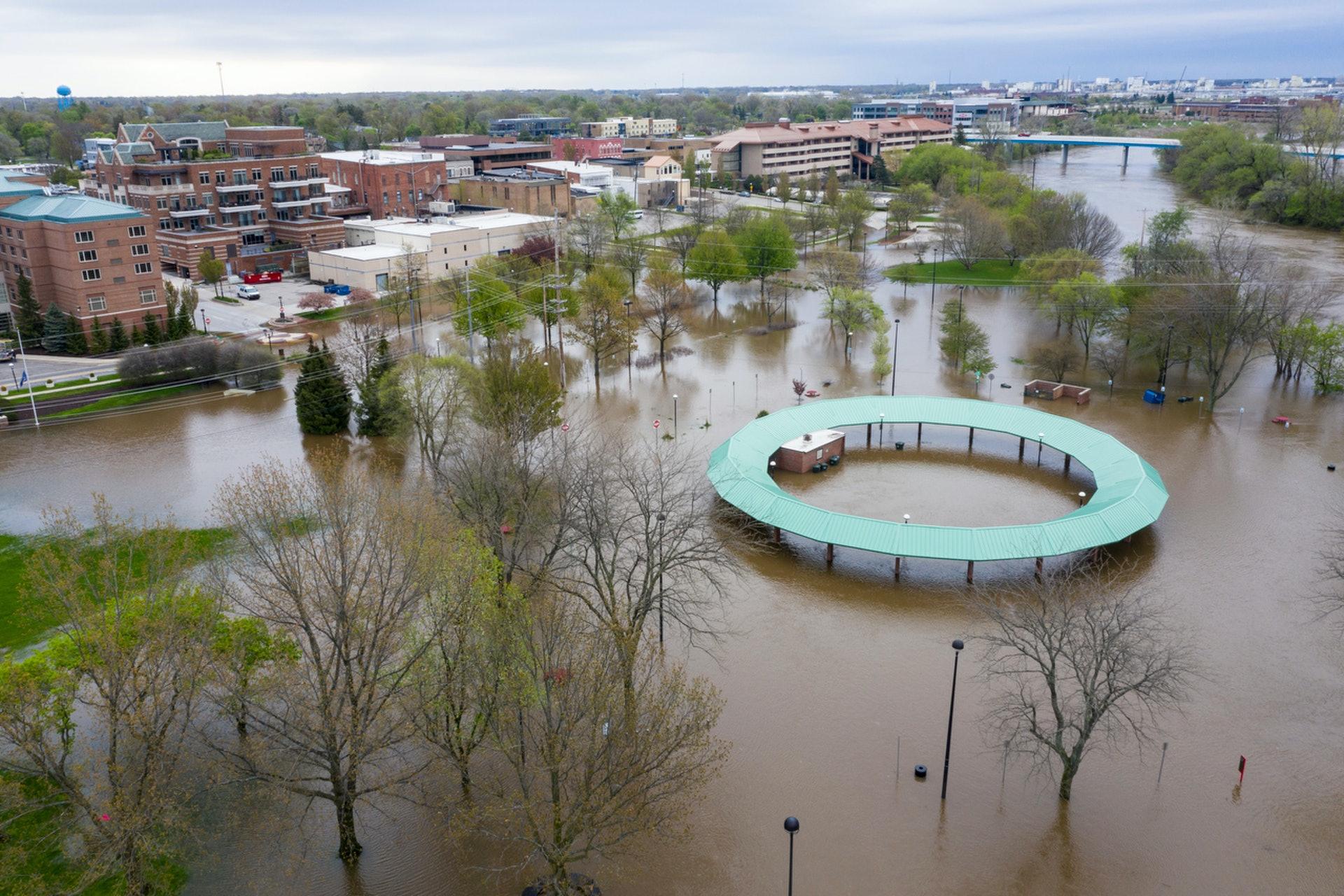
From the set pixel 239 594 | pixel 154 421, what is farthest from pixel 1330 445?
pixel 154 421

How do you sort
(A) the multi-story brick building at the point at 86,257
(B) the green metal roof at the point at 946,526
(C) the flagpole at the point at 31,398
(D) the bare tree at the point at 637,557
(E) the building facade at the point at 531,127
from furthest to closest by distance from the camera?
(E) the building facade at the point at 531,127
(A) the multi-story brick building at the point at 86,257
(C) the flagpole at the point at 31,398
(B) the green metal roof at the point at 946,526
(D) the bare tree at the point at 637,557

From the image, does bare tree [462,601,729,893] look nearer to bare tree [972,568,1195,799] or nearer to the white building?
bare tree [972,568,1195,799]

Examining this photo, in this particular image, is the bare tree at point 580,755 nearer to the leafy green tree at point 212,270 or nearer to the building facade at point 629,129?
the leafy green tree at point 212,270

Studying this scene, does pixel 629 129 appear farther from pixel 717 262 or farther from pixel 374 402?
pixel 374 402

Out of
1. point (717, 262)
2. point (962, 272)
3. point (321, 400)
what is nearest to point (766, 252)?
point (717, 262)

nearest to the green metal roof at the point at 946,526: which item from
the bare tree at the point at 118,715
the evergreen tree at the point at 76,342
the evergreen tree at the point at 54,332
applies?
the bare tree at the point at 118,715

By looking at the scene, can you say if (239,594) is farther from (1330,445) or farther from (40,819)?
(1330,445)

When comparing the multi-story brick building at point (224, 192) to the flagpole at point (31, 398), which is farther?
the multi-story brick building at point (224, 192)
